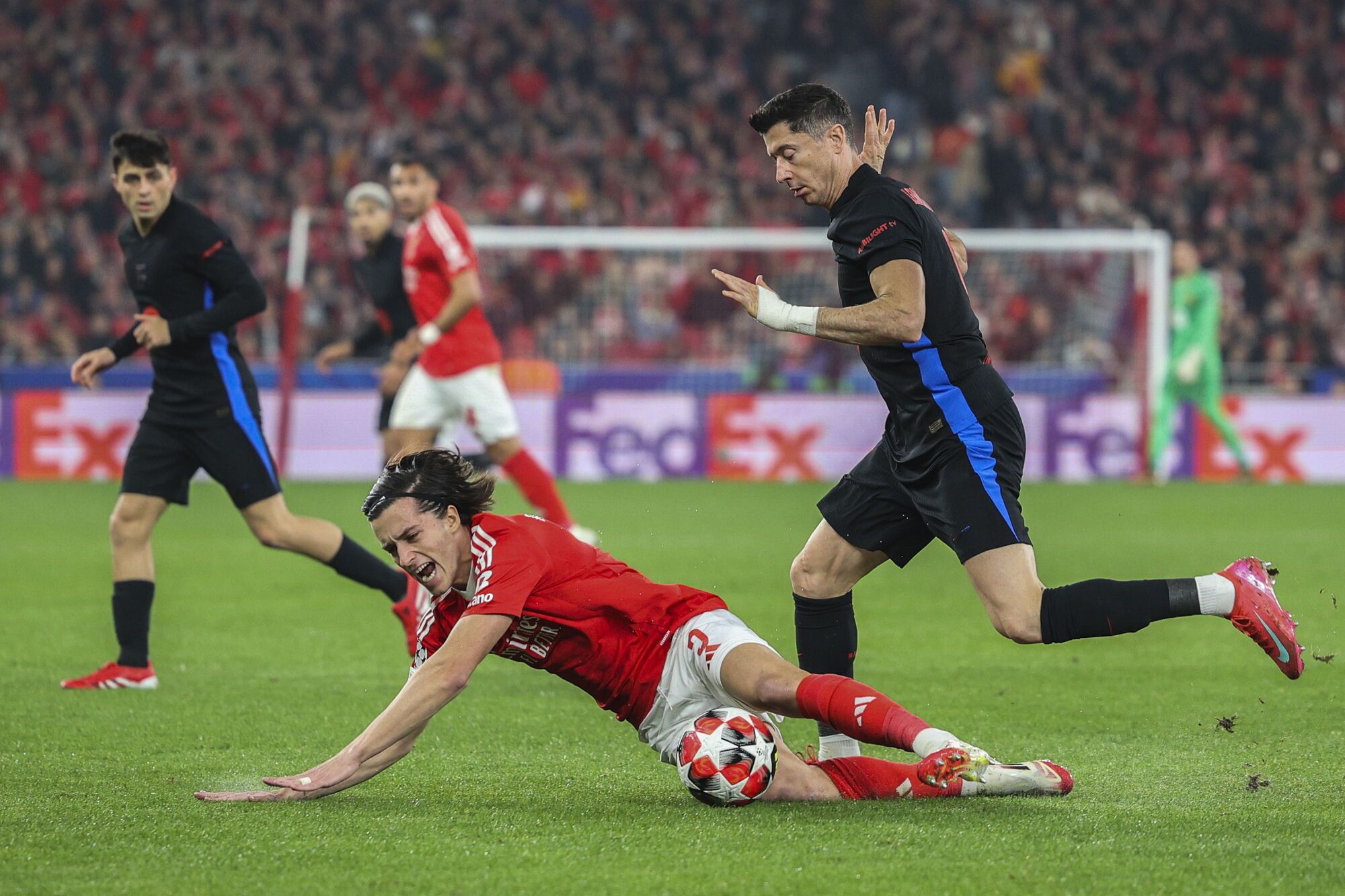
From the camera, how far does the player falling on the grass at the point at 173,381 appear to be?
6.39 meters

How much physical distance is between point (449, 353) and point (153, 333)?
12.5 feet

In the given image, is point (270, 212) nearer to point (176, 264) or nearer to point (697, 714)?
point (176, 264)

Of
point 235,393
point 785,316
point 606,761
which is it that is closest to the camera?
point 785,316

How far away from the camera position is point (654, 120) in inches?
964

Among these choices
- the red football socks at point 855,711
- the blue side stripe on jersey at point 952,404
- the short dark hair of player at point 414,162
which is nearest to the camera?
the red football socks at point 855,711

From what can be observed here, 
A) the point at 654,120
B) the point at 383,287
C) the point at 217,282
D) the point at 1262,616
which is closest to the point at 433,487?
the point at 1262,616

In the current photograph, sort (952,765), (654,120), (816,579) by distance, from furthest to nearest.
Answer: (654,120), (816,579), (952,765)

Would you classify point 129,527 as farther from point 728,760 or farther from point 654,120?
point 654,120

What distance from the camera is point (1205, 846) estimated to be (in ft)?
12.5

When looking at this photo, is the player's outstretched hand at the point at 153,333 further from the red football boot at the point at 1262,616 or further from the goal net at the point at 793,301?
the goal net at the point at 793,301

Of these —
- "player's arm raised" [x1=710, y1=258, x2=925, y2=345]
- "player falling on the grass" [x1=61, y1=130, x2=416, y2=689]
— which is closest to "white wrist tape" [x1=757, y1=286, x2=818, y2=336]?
"player's arm raised" [x1=710, y1=258, x2=925, y2=345]

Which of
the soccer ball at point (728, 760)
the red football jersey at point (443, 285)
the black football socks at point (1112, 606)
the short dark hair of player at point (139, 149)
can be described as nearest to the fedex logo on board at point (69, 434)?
the red football jersey at point (443, 285)

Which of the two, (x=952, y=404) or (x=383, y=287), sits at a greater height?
(x=383, y=287)

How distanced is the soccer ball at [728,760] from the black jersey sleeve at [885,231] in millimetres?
1267
